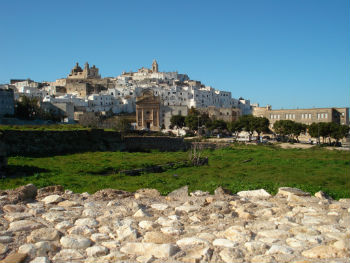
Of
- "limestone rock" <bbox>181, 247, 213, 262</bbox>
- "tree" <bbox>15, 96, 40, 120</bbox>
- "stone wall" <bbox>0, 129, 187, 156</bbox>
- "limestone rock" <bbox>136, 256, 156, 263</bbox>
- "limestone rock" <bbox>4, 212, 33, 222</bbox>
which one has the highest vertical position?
"tree" <bbox>15, 96, 40, 120</bbox>

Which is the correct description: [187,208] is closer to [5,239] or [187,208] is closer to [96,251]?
[96,251]

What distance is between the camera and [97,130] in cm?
2970

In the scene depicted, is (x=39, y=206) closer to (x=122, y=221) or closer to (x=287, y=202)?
(x=122, y=221)

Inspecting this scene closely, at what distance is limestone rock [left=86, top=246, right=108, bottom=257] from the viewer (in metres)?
5.24

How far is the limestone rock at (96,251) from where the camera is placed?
17.2 ft

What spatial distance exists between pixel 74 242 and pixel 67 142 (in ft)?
71.4

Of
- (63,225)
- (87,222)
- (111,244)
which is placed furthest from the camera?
(87,222)

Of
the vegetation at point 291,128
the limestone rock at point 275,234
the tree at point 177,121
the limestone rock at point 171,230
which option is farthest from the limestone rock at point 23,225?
the tree at point 177,121

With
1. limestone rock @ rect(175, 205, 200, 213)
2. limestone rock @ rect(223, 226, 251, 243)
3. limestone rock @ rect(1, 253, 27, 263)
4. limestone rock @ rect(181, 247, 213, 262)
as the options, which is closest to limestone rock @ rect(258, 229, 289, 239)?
limestone rock @ rect(223, 226, 251, 243)

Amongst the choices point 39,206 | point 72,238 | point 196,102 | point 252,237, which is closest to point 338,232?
point 252,237

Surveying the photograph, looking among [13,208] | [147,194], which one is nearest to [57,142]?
[147,194]

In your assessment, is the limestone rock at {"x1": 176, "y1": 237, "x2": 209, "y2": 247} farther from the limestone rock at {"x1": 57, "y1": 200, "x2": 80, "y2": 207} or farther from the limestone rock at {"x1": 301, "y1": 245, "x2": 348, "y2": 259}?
the limestone rock at {"x1": 57, "y1": 200, "x2": 80, "y2": 207}

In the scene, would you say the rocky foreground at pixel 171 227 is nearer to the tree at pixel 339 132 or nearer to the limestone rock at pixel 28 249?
the limestone rock at pixel 28 249

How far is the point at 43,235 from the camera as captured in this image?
231 inches
